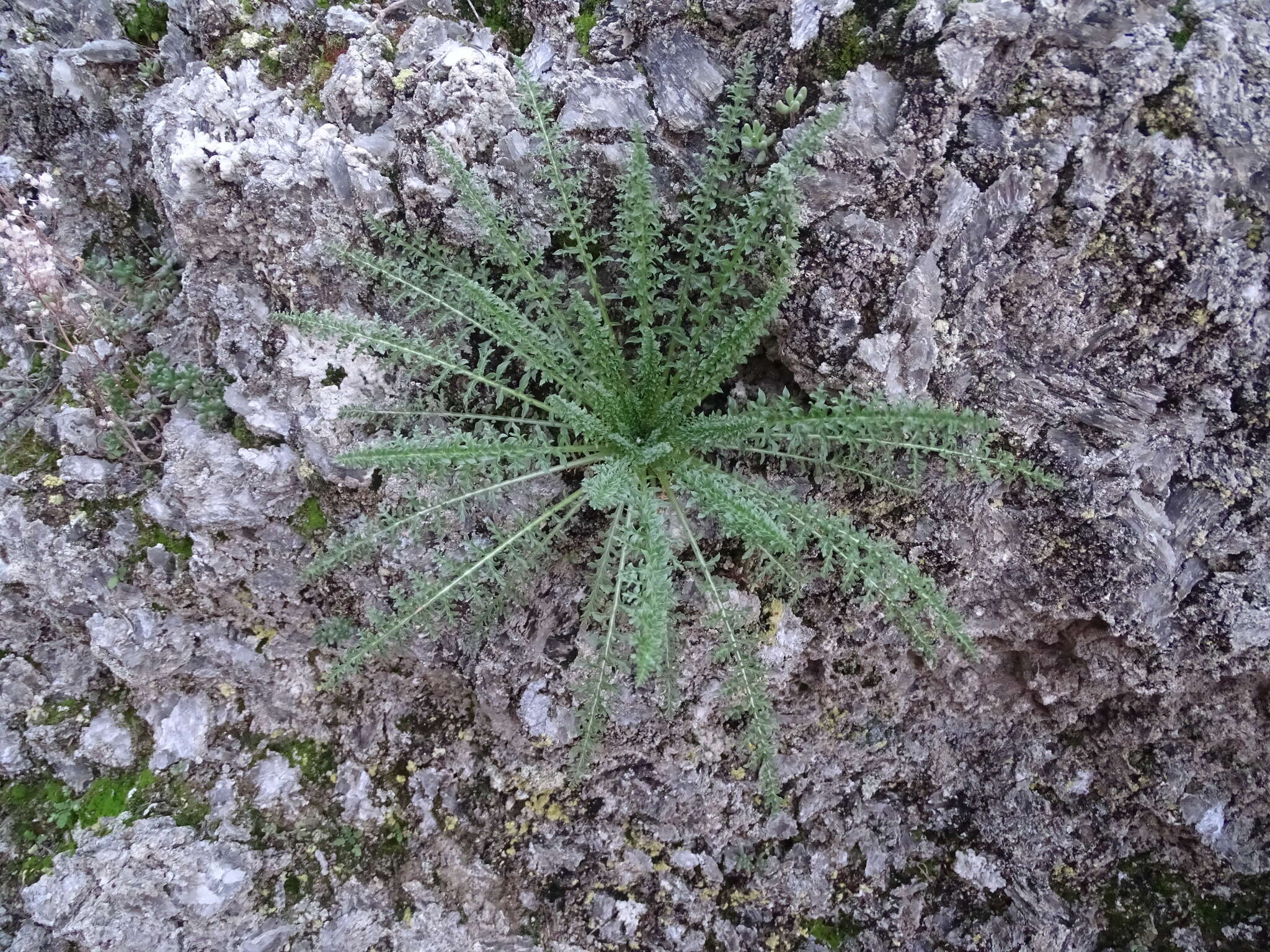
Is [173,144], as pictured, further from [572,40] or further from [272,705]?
[272,705]

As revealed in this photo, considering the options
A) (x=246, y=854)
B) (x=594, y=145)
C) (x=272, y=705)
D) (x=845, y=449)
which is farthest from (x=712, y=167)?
(x=246, y=854)

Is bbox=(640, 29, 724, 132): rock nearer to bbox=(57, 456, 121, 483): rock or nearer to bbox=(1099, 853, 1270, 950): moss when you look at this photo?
bbox=(57, 456, 121, 483): rock

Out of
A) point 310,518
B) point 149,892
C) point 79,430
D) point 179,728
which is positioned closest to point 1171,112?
point 310,518

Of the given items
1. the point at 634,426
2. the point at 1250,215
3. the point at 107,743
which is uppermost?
the point at 1250,215

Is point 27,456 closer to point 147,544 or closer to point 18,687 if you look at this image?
point 147,544

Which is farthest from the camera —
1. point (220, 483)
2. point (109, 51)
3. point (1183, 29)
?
point (109, 51)

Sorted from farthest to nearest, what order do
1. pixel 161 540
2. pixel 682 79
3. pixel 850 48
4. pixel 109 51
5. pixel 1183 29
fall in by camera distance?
pixel 109 51 < pixel 161 540 < pixel 682 79 < pixel 850 48 < pixel 1183 29

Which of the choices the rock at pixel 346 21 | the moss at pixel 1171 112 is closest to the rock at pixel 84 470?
the rock at pixel 346 21
